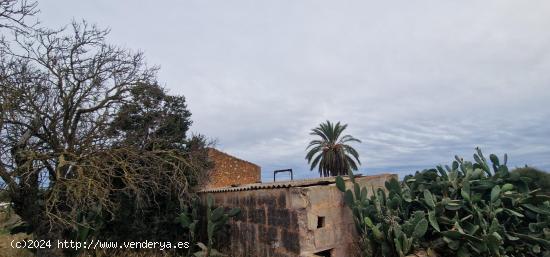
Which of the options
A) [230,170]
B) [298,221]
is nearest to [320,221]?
[298,221]

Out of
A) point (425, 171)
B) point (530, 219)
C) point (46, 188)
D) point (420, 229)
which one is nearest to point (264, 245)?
point (420, 229)

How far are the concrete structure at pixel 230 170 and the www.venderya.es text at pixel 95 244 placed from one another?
5.62m

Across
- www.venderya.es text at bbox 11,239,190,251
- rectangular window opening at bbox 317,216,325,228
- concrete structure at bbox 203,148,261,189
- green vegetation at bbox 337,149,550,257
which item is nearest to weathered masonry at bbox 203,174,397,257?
rectangular window opening at bbox 317,216,325,228

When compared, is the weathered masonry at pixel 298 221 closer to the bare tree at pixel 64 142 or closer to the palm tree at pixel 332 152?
the bare tree at pixel 64 142

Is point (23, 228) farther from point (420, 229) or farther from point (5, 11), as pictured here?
point (420, 229)

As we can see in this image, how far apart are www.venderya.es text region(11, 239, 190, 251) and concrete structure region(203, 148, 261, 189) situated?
5.62 metres

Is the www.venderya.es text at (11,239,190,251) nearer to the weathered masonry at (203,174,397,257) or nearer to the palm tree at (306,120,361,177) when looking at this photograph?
the weathered masonry at (203,174,397,257)

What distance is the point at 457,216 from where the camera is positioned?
24.0ft

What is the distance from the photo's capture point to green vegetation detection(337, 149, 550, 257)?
696cm

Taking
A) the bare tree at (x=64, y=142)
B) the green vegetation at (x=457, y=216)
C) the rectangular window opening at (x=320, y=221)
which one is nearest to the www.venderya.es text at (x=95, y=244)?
the bare tree at (x=64, y=142)

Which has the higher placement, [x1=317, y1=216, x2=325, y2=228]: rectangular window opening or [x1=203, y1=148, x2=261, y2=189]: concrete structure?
[x1=203, y1=148, x2=261, y2=189]: concrete structure

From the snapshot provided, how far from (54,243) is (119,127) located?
3.40 m

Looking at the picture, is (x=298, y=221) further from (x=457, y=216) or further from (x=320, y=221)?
(x=457, y=216)

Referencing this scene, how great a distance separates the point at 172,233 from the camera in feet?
35.7
